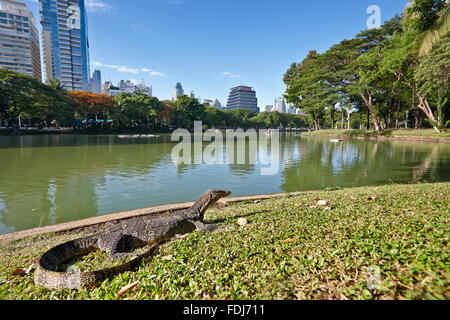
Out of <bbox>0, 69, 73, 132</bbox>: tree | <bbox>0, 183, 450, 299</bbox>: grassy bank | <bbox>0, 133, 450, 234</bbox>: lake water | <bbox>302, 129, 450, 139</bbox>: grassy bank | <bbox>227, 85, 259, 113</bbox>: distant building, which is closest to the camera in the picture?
<bbox>0, 183, 450, 299</bbox>: grassy bank

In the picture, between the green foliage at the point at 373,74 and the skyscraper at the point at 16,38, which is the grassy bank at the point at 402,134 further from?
the skyscraper at the point at 16,38

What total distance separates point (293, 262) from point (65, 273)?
3.01 meters

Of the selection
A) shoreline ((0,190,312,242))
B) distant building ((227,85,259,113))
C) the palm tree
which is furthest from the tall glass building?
the palm tree

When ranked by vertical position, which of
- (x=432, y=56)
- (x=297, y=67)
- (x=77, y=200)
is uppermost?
(x=297, y=67)

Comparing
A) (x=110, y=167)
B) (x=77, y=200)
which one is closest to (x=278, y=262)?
(x=77, y=200)

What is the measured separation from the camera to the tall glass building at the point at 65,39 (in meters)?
108

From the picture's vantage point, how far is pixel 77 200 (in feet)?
28.4

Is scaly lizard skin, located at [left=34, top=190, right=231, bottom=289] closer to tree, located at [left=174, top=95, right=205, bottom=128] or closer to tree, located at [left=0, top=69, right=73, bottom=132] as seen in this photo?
tree, located at [left=0, top=69, right=73, bottom=132]

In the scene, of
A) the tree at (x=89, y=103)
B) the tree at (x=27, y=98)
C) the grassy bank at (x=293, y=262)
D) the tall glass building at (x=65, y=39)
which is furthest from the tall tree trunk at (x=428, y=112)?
the tall glass building at (x=65, y=39)

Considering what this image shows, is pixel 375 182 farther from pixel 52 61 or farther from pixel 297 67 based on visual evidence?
pixel 52 61

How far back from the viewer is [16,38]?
9369 centimetres

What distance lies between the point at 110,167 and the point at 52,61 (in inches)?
5112

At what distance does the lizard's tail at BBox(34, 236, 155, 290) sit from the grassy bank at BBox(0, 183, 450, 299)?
0.09m

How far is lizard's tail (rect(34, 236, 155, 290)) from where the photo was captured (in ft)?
9.55
